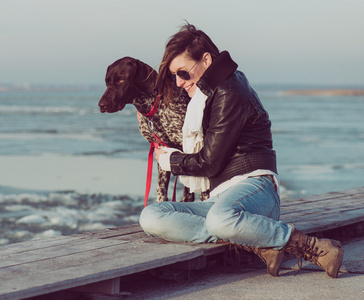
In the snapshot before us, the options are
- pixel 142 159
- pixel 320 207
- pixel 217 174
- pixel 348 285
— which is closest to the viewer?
pixel 348 285

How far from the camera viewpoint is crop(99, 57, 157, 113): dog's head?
4.39 meters

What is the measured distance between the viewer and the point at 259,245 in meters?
3.15

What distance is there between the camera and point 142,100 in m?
4.45

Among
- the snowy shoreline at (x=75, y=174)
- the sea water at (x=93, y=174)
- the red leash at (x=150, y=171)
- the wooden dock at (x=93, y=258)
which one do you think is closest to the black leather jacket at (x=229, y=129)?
the wooden dock at (x=93, y=258)

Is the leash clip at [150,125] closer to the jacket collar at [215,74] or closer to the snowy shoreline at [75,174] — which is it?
the jacket collar at [215,74]

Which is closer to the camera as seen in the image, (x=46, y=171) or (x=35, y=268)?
(x=35, y=268)

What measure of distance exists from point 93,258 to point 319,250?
3.72 ft

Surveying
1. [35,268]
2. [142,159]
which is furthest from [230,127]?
[142,159]

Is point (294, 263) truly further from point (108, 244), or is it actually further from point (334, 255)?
point (108, 244)

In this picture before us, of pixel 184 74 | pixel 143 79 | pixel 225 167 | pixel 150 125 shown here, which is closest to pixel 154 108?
pixel 150 125

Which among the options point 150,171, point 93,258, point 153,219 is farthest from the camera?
point 150,171

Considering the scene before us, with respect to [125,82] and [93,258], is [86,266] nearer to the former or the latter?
[93,258]

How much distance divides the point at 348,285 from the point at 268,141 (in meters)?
0.87

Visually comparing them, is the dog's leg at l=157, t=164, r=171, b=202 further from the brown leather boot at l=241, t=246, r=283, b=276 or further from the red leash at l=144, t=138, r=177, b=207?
the brown leather boot at l=241, t=246, r=283, b=276
